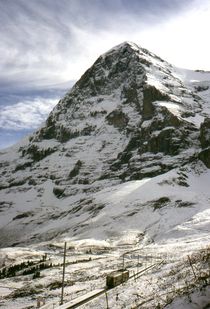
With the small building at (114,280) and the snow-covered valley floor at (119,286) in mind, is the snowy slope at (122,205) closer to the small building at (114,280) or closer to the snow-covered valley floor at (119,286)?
the snow-covered valley floor at (119,286)

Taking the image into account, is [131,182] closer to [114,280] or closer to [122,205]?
[122,205]

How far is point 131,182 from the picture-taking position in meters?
125

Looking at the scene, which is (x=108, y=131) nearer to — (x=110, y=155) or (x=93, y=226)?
(x=110, y=155)

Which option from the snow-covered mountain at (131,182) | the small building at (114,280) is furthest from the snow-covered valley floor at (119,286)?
the snow-covered mountain at (131,182)

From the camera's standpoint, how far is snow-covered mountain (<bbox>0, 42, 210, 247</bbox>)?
90.9m

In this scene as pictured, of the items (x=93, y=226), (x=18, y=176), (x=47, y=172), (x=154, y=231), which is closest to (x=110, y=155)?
(x=47, y=172)

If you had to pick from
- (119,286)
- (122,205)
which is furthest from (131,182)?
(119,286)

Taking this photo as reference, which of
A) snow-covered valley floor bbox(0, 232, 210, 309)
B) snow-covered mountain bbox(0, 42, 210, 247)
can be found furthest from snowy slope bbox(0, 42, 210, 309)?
snow-covered mountain bbox(0, 42, 210, 247)

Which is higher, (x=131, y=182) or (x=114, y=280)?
(x=131, y=182)

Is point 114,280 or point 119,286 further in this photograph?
point 114,280

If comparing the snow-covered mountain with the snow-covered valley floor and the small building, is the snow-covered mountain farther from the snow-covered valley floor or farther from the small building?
the small building

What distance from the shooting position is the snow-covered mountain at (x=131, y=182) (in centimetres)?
9094

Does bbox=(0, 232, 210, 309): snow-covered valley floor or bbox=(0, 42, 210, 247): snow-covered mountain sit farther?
bbox=(0, 42, 210, 247): snow-covered mountain

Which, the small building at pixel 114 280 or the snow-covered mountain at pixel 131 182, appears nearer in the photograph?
the small building at pixel 114 280
